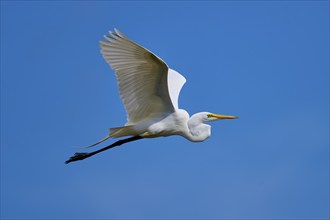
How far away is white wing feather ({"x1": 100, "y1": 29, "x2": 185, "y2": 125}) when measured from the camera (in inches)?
349

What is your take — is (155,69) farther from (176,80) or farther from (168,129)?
(176,80)

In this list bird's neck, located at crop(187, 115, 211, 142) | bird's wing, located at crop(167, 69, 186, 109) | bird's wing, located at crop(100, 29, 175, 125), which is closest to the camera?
bird's wing, located at crop(100, 29, 175, 125)

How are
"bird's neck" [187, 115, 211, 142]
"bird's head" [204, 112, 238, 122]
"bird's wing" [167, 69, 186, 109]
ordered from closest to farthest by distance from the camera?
"bird's neck" [187, 115, 211, 142], "bird's head" [204, 112, 238, 122], "bird's wing" [167, 69, 186, 109]

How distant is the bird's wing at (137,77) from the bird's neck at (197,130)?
49 cm

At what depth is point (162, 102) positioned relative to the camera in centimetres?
977

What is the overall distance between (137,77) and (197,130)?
1.57 m

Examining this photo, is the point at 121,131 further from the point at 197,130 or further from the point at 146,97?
the point at 197,130

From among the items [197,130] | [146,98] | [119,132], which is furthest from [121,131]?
[197,130]

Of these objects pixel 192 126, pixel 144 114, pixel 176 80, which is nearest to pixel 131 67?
pixel 144 114

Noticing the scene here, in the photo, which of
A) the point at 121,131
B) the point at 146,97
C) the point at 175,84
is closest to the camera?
the point at 146,97

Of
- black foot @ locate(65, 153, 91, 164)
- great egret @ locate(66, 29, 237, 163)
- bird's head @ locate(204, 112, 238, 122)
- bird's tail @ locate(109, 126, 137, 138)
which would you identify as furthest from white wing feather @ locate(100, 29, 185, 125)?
black foot @ locate(65, 153, 91, 164)

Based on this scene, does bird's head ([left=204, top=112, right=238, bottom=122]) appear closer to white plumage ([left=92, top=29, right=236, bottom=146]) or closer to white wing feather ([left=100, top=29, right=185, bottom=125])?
white plumage ([left=92, top=29, right=236, bottom=146])

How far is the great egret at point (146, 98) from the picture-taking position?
29.3ft

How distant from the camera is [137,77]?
30.3ft
